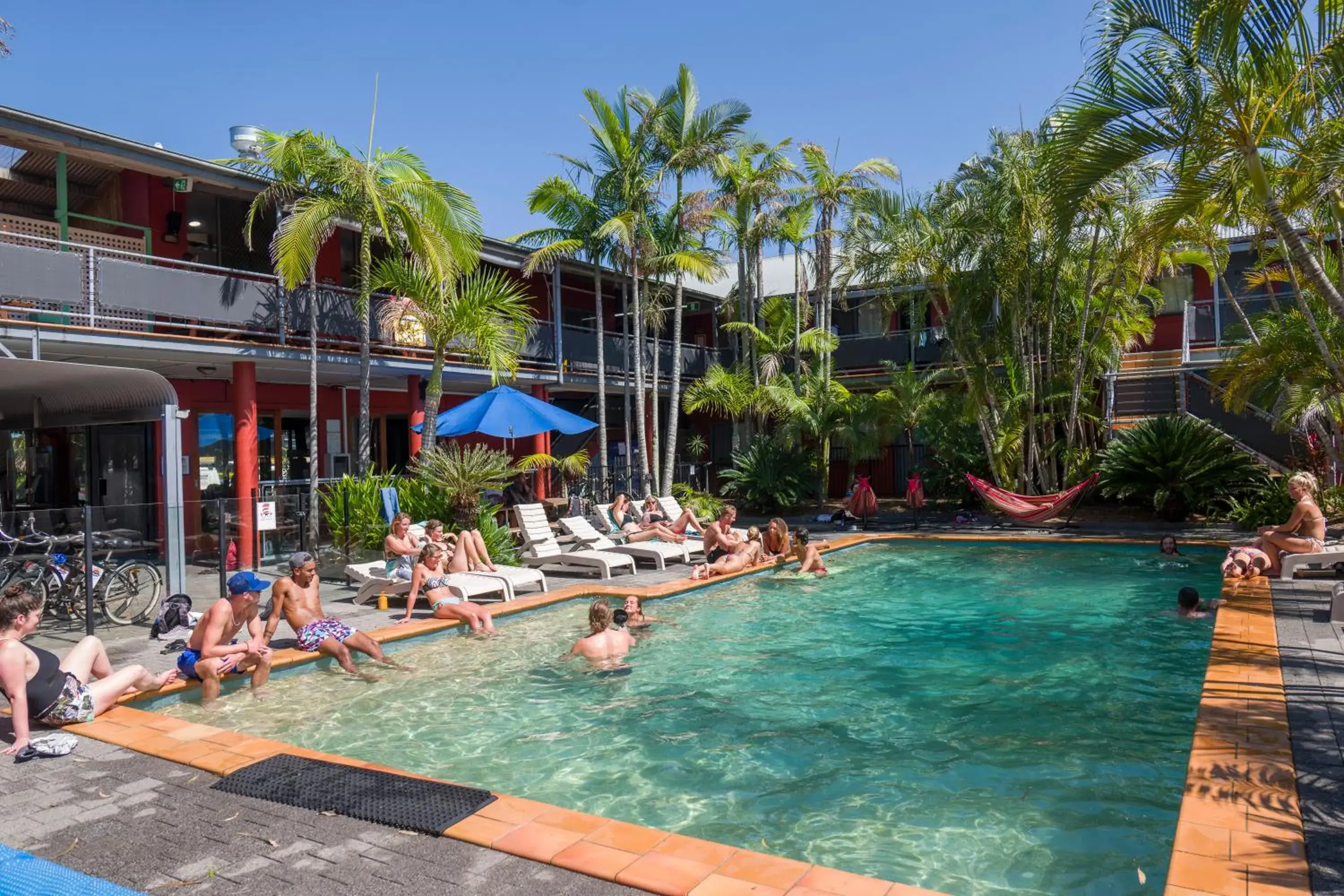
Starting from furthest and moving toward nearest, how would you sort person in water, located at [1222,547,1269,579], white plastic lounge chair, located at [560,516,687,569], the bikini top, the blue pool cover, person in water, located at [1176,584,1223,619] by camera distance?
white plastic lounge chair, located at [560,516,687,569], person in water, located at [1222,547,1269,579], person in water, located at [1176,584,1223,619], the bikini top, the blue pool cover

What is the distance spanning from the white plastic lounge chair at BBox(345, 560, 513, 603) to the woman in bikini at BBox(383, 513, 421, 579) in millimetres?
83

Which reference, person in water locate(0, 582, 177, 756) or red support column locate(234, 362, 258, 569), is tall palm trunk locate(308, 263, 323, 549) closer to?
red support column locate(234, 362, 258, 569)

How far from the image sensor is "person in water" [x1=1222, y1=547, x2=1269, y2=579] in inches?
389

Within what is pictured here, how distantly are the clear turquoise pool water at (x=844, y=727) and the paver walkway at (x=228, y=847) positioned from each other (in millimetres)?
1349

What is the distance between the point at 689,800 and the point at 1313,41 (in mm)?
6187

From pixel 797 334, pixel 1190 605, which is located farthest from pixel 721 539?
pixel 797 334

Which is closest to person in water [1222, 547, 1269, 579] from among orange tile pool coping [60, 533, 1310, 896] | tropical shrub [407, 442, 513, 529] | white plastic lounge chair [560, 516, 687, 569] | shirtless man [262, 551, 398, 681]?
orange tile pool coping [60, 533, 1310, 896]

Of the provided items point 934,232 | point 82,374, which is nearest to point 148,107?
point 82,374

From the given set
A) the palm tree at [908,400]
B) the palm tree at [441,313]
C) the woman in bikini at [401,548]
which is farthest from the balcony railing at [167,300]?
the palm tree at [908,400]

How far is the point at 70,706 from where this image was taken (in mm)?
5418

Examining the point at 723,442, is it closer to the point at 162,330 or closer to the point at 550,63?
the point at 550,63

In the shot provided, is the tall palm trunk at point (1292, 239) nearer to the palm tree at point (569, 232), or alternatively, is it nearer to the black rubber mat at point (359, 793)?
the black rubber mat at point (359, 793)

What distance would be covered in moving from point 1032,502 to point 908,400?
444cm

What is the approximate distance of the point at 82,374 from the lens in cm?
943
